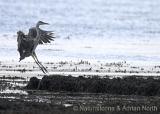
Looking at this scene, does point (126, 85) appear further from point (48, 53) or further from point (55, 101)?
point (48, 53)

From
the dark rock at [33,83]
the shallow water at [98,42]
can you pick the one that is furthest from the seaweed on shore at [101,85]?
the shallow water at [98,42]

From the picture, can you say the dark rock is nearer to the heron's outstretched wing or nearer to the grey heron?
the grey heron

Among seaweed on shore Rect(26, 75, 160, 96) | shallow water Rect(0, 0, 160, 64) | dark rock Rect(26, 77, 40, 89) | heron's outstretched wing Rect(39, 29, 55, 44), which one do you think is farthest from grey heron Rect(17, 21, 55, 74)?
shallow water Rect(0, 0, 160, 64)

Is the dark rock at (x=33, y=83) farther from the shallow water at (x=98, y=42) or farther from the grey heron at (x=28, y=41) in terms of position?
the shallow water at (x=98, y=42)

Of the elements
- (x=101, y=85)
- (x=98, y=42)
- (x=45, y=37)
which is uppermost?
(x=98, y=42)

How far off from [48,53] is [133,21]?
29634mm

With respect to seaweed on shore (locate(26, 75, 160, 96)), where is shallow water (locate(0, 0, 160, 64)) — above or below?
above

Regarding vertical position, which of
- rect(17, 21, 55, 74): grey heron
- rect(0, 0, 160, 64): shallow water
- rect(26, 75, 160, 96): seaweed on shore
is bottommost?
rect(26, 75, 160, 96): seaweed on shore

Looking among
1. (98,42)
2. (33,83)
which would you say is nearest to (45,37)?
(33,83)

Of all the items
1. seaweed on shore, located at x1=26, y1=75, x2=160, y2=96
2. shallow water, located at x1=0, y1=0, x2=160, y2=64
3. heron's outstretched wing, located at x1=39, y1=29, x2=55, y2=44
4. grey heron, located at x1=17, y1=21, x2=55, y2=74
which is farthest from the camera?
shallow water, located at x1=0, y1=0, x2=160, y2=64

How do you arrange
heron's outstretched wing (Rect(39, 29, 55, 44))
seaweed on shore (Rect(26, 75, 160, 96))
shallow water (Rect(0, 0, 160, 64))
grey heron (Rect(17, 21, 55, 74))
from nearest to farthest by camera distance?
seaweed on shore (Rect(26, 75, 160, 96)) < grey heron (Rect(17, 21, 55, 74)) < heron's outstretched wing (Rect(39, 29, 55, 44)) < shallow water (Rect(0, 0, 160, 64))

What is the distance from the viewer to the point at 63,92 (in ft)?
67.0

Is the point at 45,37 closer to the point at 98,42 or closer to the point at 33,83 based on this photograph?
the point at 33,83

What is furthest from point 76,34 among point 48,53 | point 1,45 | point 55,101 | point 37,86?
point 55,101
